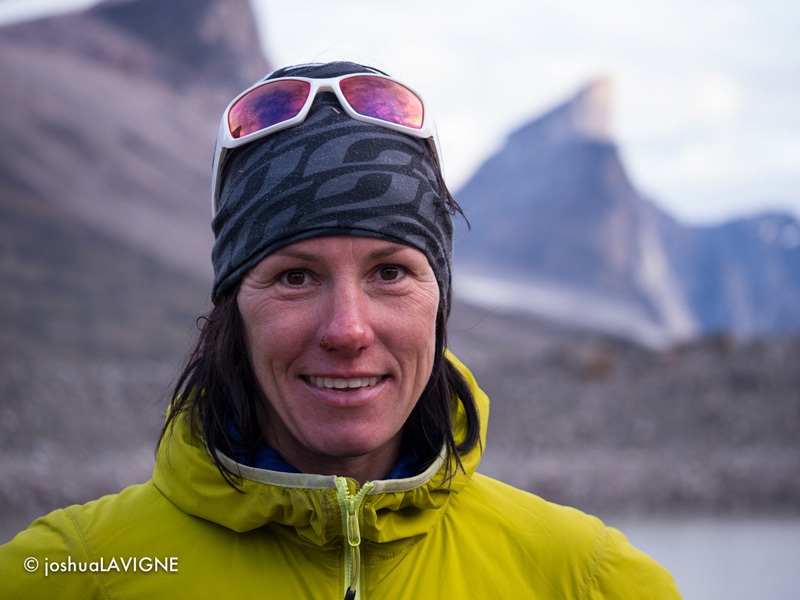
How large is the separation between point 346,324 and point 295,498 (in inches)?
12.5

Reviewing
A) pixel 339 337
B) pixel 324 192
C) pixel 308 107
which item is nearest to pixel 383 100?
pixel 308 107

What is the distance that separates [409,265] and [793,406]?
15.6 meters

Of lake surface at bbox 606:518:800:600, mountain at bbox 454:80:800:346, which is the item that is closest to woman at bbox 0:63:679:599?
Answer: lake surface at bbox 606:518:800:600

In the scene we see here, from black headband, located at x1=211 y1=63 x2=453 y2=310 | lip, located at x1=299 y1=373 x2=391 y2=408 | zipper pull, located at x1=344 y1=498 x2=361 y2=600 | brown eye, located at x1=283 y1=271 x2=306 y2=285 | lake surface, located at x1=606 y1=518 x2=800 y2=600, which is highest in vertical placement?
black headband, located at x1=211 y1=63 x2=453 y2=310

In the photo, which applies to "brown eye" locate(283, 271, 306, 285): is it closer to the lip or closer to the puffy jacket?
the lip

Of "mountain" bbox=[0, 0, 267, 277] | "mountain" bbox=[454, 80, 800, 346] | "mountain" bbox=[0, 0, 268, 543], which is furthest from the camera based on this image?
"mountain" bbox=[454, 80, 800, 346]

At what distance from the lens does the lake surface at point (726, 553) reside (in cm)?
909

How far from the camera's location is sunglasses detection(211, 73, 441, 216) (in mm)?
1680

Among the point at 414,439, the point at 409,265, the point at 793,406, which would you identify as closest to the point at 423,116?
the point at 409,265

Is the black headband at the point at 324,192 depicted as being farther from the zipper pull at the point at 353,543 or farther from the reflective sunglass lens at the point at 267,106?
the zipper pull at the point at 353,543

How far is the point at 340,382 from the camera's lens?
155 centimetres

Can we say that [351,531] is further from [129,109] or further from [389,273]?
[129,109]

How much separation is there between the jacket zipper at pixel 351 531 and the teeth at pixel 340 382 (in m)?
0.17

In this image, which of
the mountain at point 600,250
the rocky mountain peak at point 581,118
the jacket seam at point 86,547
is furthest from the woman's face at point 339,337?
the rocky mountain peak at point 581,118
